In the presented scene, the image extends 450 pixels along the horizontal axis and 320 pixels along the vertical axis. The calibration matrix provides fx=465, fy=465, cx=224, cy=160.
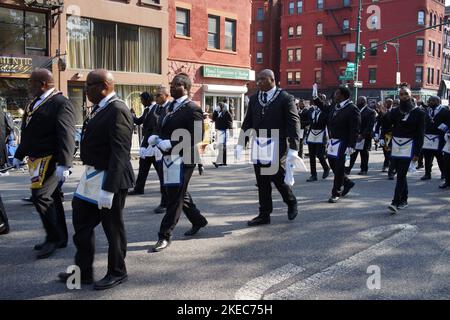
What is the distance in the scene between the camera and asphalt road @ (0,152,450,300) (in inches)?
171

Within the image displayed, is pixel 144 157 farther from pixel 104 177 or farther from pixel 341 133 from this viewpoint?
pixel 104 177

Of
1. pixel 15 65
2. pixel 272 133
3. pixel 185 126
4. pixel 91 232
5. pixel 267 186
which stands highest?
pixel 15 65

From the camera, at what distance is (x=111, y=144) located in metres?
4.22

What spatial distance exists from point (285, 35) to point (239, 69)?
33.2 metres

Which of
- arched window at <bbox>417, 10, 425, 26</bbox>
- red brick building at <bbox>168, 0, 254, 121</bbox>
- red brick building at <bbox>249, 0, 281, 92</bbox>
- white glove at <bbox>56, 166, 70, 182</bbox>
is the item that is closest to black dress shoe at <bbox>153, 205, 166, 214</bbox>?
white glove at <bbox>56, 166, 70, 182</bbox>

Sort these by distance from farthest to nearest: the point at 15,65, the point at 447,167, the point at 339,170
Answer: the point at 15,65
the point at 447,167
the point at 339,170

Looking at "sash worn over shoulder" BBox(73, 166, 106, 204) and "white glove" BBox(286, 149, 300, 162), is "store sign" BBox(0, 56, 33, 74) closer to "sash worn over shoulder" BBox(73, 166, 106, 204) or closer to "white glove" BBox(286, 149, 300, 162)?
"white glove" BBox(286, 149, 300, 162)

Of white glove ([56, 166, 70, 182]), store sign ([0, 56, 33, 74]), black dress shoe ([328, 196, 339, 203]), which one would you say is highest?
store sign ([0, 56, 33, 74])

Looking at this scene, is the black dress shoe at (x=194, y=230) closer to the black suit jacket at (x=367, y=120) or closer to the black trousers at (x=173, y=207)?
the black trousers at (x=173, y=207)

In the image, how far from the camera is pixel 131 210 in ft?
25.1

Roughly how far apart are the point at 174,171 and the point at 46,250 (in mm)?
1703

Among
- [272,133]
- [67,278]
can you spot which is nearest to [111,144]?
[67,278]

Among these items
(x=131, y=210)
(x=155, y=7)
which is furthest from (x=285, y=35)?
(x=131, y=210)

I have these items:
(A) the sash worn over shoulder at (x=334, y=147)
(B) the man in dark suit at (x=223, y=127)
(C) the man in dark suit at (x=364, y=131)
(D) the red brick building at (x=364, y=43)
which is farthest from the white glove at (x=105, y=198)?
(D) the red brick building at (x=364, y=43)
